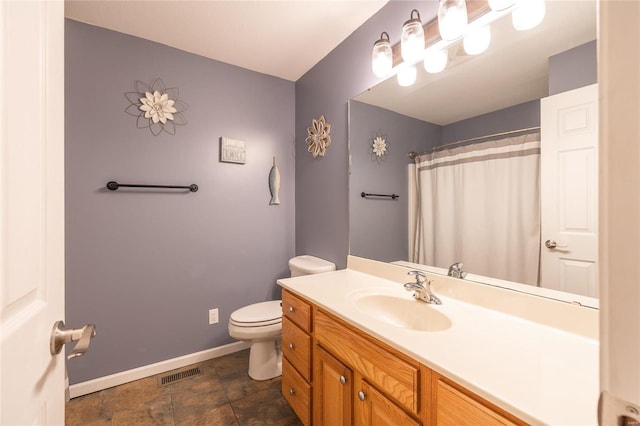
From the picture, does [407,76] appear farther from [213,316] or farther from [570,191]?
[213,316]

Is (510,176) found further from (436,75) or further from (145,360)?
(145,360)

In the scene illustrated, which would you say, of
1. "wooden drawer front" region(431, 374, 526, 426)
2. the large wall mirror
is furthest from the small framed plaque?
"wooden drawer front" region(431, 374, 526, 426)

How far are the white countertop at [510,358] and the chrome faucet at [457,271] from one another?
0.10 meters

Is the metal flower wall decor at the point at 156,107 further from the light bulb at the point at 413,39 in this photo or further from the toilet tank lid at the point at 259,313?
the light bulb at the point at 413,39

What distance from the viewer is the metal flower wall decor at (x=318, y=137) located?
2053 millimetres

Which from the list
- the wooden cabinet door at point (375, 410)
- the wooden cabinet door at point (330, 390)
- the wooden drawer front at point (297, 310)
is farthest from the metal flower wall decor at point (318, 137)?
the wooden cabinet door at point (375, 410)

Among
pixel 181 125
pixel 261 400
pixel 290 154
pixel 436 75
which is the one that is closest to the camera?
pixel 436 75

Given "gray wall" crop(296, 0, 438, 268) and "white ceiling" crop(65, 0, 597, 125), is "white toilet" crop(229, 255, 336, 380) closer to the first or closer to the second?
"gray wall" crop(296, 0, 438, 268)

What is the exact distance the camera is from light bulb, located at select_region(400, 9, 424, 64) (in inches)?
51.0

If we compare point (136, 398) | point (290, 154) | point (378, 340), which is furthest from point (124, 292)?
point (378, 340)

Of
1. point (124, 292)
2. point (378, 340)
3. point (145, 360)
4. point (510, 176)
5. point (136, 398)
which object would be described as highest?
point (510, 176)

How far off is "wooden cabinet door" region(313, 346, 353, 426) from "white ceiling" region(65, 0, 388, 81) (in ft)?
6.21

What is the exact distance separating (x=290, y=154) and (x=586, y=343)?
7.26 ft

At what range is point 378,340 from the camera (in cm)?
90
